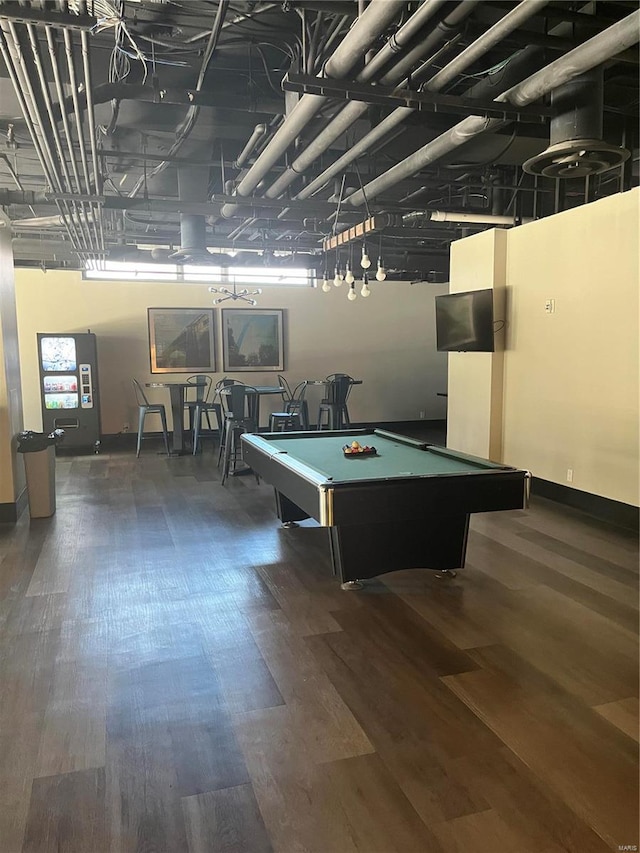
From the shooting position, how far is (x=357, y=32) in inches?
99.3

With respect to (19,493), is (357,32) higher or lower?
higher

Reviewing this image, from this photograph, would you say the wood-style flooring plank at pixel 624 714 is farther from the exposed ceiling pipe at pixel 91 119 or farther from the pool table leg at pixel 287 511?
the exposed ceiling pipe at pixel 91 119

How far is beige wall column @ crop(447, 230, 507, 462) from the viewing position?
20.9 ft

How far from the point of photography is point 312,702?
8.55 ft

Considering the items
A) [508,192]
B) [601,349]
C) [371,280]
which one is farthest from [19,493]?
[371,280]

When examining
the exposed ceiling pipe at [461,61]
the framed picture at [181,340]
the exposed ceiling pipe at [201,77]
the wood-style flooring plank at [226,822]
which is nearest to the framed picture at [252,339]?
the framed picture at [181,340]

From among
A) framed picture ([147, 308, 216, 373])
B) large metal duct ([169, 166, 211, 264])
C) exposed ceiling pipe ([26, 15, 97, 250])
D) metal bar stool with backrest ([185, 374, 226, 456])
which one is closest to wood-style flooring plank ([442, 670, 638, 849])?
exposed ceiling pipe ([26, 15, 97, 250])

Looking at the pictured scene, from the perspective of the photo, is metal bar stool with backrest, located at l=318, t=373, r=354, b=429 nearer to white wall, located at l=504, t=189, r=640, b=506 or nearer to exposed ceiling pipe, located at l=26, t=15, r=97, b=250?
white wall, located at l=504, t=189, r=640, b=506

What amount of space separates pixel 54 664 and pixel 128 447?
694 centimetres

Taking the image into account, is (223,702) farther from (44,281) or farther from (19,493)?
(44,281)

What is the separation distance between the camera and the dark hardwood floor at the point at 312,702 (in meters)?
1.94

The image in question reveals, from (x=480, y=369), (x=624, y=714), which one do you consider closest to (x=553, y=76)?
(x=624, y=714)

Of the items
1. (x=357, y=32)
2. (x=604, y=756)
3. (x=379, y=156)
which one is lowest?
(x=604, y=756)

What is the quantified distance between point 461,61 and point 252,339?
8039mm
